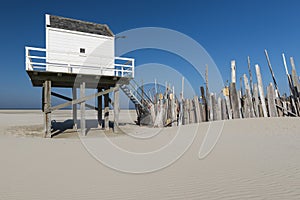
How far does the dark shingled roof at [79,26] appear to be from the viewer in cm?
1223

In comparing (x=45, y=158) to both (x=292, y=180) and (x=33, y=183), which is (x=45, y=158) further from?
(x=292, y=180)

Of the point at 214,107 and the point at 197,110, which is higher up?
the point at 214,107

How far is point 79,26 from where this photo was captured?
512 inches

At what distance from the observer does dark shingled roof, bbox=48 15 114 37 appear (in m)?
12.2

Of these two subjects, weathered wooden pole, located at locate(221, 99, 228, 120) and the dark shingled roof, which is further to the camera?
the dark shingled roof

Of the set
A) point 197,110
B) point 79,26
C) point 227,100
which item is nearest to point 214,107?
point 227,100

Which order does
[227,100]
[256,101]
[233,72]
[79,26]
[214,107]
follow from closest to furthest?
[256,101]
[227,100]
[214,107]
[233,72]
[79,26]

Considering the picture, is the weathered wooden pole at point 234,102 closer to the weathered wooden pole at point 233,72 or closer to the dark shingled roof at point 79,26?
the weathered wooden pole at point 233,72

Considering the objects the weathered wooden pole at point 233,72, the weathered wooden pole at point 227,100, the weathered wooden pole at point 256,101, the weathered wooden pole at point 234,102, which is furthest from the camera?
the weathered wooden pole at point 233,72

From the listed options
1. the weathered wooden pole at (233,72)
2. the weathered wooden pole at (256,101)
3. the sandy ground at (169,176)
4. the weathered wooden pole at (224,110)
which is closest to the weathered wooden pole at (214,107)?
the weathered wooden pole at (224,110)

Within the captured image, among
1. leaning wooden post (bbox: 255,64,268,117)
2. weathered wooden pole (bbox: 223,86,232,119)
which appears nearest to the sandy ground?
leaning wooden post (bbox: 255,64,268,117)

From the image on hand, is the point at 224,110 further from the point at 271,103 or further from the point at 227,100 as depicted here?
the point at 271,103

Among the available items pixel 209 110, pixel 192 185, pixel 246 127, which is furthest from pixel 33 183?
pixel 209 110

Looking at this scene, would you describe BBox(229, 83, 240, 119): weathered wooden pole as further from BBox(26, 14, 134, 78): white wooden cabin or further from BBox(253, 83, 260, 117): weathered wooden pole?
BBox(26, 14, 134, 78): white wooden cabin
